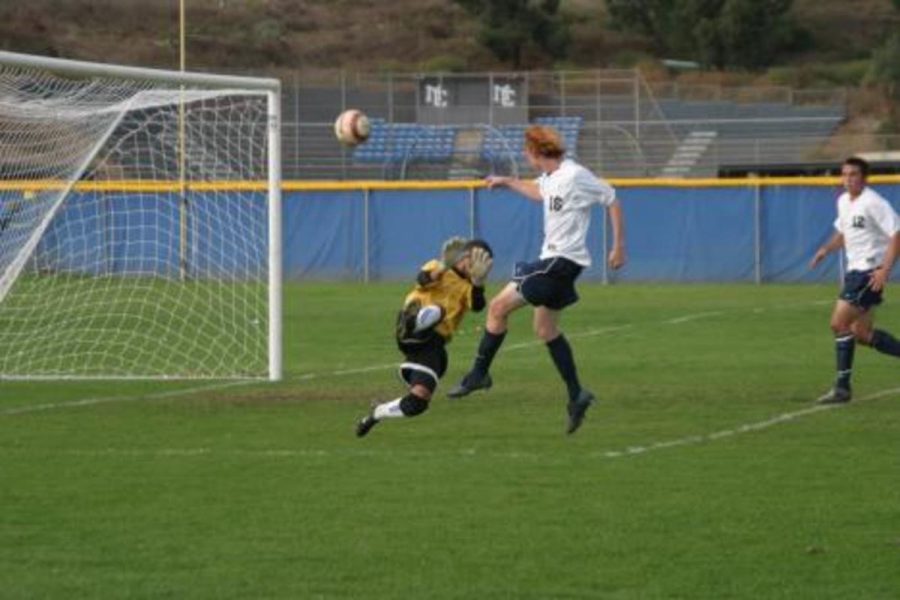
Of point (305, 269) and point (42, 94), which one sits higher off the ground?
point (42, 94)

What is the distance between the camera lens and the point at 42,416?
15617mm

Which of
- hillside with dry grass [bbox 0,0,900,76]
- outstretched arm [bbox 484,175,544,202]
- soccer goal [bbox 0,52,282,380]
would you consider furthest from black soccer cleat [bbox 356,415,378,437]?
hillside with dry grass [bbox 0,0,900,76]

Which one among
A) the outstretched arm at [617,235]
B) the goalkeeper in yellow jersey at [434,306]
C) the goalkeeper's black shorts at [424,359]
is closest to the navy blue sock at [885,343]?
the outstretched arm at [617,235]

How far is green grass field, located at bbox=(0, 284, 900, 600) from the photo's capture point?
8852mm

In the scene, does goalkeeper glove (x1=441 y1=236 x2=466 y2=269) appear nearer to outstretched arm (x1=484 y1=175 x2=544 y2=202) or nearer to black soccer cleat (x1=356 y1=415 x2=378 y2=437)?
black soccer cleat (x1=356 y1=415 x2=378 y2=437)

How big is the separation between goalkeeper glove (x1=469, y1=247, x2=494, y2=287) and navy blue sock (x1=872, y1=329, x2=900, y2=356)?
478 centimetres

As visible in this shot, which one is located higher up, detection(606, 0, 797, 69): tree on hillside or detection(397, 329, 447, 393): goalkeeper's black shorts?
detection(606, 0, 797, 69): tree on hillside

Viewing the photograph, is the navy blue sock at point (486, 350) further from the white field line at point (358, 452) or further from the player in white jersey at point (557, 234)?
the white field line at point (358, 452)

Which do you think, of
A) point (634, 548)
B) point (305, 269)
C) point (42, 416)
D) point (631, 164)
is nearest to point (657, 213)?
point (305, 269)

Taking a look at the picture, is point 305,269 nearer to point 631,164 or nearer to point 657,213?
point 657,213

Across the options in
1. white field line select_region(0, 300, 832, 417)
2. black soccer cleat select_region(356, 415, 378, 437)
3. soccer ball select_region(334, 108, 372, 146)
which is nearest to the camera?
black soccer cleat select_region(356, 415, 378, 437)

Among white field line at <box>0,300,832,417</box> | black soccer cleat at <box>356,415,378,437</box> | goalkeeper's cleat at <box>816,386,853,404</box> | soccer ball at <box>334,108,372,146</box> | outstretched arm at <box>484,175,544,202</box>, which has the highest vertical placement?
soccer ball at <box>334,108,372,146</box>

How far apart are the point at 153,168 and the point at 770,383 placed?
17.2m

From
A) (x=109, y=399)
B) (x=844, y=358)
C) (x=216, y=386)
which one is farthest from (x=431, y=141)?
(x=844, y=358)
